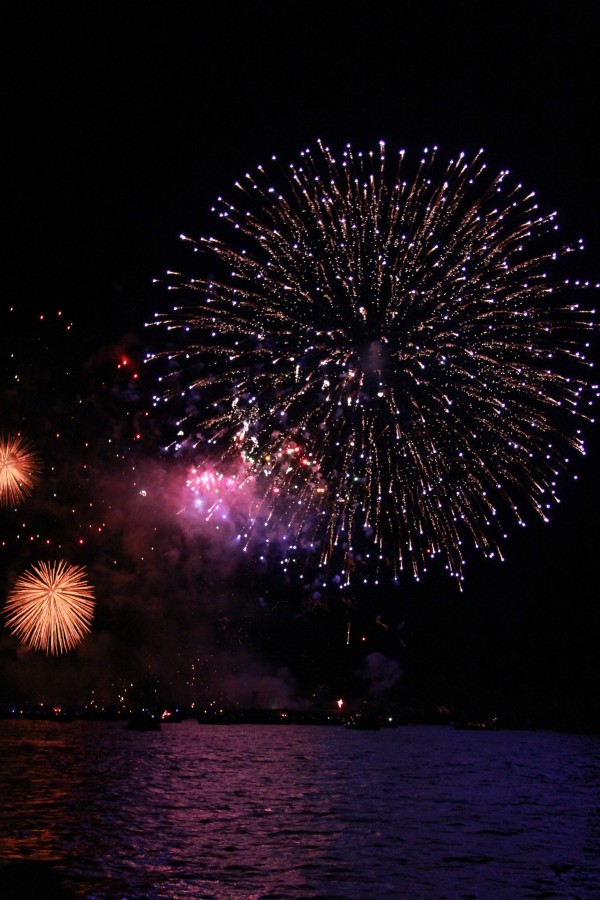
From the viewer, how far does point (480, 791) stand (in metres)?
31.8

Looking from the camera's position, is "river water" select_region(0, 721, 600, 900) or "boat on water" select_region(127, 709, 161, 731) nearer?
"river water" select_region(0, 721, 600, 900)

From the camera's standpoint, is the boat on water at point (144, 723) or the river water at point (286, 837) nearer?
the river water at point (286, 837)

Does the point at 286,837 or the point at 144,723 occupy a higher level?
the point at 144,723

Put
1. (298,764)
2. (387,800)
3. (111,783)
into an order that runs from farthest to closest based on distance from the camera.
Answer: (298,764)
(111,783)
(387,800)

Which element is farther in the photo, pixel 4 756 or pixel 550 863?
pixel 4 756

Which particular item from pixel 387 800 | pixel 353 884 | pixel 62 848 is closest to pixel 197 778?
pixel 387 800

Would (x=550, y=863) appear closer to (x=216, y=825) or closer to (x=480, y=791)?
(x=216, y=825)

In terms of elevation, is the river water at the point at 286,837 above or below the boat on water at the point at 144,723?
below

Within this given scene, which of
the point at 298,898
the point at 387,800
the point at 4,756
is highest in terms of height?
the point at 4,756

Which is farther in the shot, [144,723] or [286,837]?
[144,723]

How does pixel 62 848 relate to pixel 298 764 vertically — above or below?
below

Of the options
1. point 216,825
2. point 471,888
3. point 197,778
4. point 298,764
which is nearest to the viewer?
point 471,888

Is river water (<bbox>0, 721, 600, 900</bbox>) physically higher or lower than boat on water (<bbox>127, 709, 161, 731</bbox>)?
lower

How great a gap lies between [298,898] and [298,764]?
3699 cm
